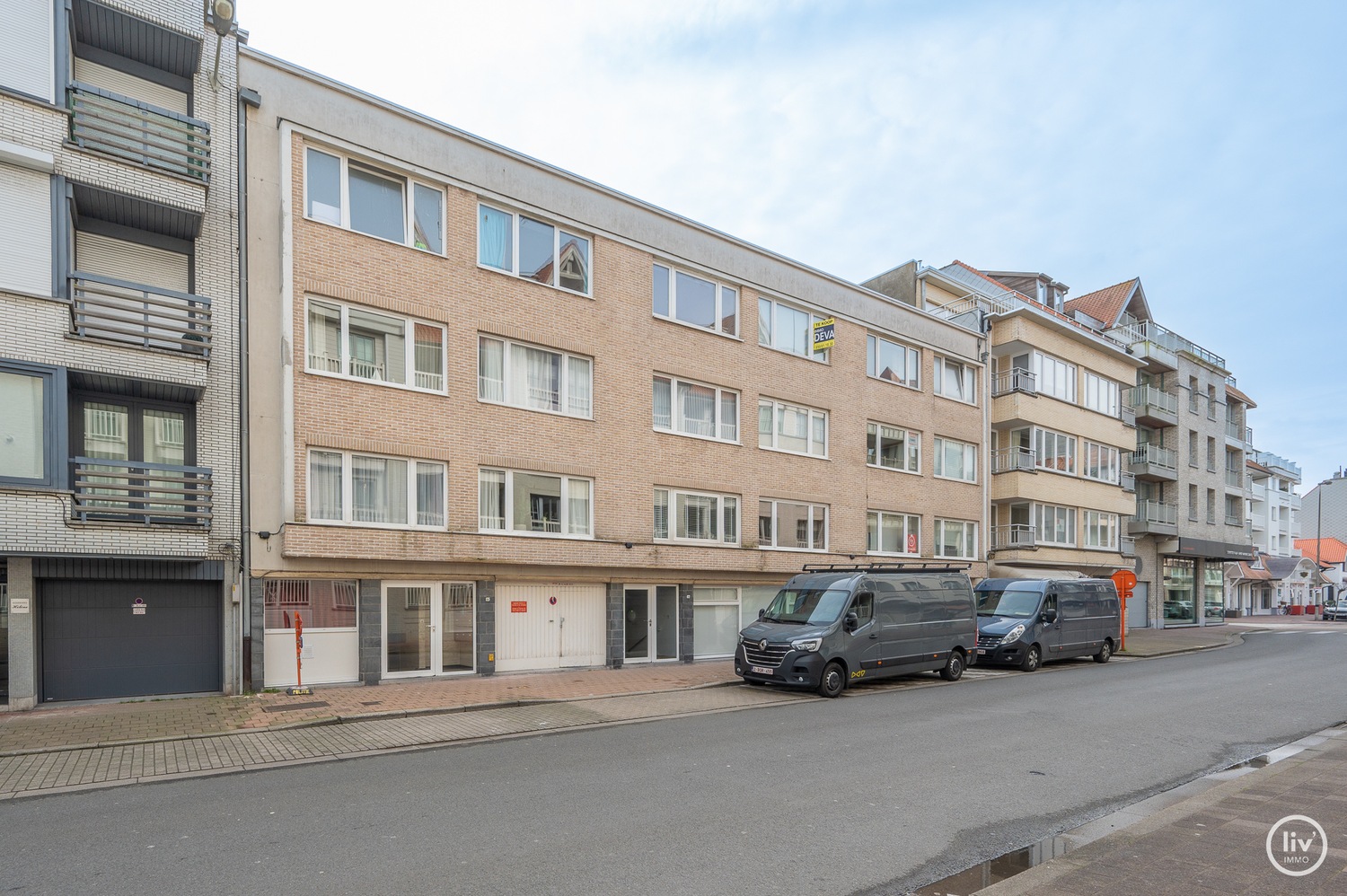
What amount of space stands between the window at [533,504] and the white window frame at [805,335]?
7.11 m

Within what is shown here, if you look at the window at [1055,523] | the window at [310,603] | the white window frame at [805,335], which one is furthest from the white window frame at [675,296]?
the window at [1055,523]

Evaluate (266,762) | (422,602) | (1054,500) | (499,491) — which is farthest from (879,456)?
(266,762)

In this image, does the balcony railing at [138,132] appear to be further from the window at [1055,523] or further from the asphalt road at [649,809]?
the window at [1055,523]

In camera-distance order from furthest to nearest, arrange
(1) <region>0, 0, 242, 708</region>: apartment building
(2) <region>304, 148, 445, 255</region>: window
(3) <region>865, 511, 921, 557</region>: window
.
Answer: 1. (3) <region>865, 511, 921, 557</region>: window
2. (2) <region>304, 148, 445, 255</region>: window
3. (1) <region>0, 0, 242, 708</region>: apartment building

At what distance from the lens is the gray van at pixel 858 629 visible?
14.7m

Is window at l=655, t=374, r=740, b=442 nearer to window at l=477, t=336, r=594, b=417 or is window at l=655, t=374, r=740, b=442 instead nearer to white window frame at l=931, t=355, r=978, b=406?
window at l=477, t=336, r=594, b=417

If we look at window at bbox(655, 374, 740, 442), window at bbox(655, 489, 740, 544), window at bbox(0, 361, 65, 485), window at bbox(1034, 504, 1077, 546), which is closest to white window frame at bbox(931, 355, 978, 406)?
window at bbox(1034, 504, 1077, 546)

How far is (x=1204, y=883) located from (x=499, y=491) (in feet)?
45.1

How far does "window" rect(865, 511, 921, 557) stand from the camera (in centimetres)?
2525

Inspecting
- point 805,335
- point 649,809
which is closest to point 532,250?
point 805,335

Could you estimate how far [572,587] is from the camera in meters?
18.1

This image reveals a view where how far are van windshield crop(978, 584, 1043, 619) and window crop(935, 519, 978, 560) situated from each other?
6.27 meters

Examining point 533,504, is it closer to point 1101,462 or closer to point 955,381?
point 955,381

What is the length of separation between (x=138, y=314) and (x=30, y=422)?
7.89 feet
